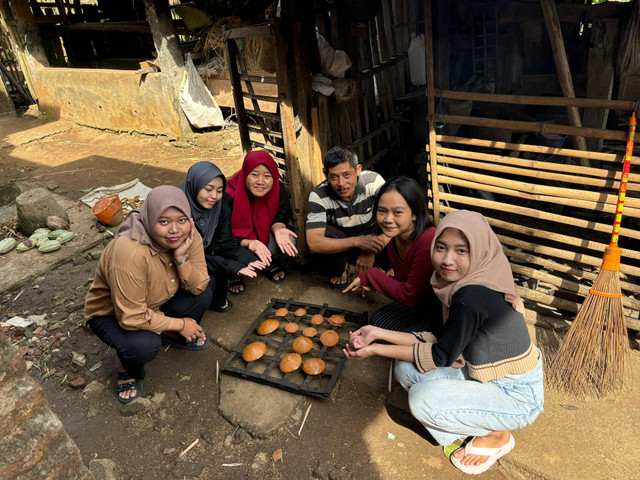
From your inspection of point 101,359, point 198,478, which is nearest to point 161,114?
point 101,359

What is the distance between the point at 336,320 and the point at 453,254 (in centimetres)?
→ 142

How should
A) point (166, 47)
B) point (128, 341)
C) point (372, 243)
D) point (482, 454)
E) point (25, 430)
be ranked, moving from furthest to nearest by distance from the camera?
point (166, 47)
point (372, 243)
point (128, 341)
point (482, 454)
point (25, 430)

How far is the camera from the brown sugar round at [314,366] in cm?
282

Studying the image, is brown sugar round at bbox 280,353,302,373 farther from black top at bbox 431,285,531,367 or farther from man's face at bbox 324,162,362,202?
man's face at bbox 324,162,362,202

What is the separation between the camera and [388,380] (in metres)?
2.89

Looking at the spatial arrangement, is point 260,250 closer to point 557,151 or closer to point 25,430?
point 25,430

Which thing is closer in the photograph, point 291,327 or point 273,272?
point 291,327

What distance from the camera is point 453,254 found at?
2.10 m

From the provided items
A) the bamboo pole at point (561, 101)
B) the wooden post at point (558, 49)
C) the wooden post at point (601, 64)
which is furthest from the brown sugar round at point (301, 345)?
the wooden post at point (601, 64)

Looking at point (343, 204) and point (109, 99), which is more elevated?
point (109, 99)

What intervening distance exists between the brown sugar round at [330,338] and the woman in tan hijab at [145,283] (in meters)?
0.89

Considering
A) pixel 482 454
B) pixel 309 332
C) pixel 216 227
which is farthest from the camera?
pixel 216 227

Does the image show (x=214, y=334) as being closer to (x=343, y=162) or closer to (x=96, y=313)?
(x=96, y=313)

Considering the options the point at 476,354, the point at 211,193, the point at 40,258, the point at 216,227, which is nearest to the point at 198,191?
the point at 211,193
